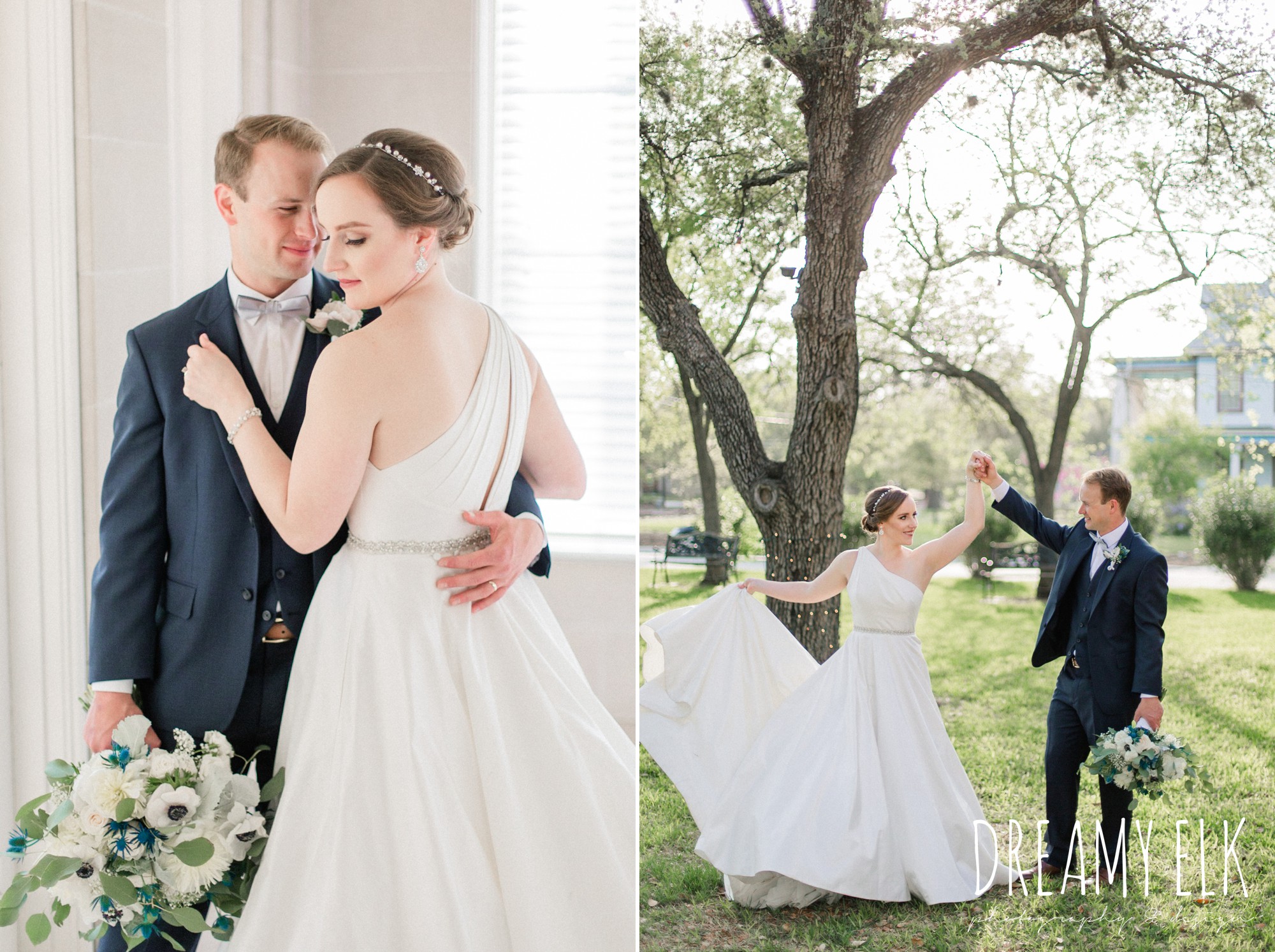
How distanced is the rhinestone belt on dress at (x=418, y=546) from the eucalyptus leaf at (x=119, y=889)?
715 mm

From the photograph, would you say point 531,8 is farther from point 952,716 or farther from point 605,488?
point 952,716

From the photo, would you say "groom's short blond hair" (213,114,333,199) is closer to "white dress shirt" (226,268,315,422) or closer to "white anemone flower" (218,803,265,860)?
"white dress shirt" (226,268,315,422)

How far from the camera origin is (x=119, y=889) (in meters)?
1.77

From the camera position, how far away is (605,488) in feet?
8.57

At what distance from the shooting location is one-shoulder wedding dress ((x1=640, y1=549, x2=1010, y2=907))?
222 cm

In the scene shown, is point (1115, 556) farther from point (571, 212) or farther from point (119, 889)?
point (119, 889)

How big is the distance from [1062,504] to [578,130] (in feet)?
4.95

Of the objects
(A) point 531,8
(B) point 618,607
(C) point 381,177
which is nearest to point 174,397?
(C) point 381,177

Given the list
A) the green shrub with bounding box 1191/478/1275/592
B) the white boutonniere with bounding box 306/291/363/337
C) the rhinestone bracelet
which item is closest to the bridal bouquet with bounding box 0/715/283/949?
the rhinestone bracelet

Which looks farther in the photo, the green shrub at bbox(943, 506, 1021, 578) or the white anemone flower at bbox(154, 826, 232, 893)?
the green shrub at bbox(943, 506, 1021, 578)

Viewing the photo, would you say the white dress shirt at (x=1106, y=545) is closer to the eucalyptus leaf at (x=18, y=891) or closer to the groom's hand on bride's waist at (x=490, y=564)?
the groom's hand on bride's waist at (x=490, y=564)

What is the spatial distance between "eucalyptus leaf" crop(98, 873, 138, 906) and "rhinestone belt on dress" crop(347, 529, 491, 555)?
0.72 metres

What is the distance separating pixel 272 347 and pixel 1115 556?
6.06 ft

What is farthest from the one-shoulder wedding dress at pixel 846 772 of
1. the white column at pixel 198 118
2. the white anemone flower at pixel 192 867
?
the white column at pixel 198 118
